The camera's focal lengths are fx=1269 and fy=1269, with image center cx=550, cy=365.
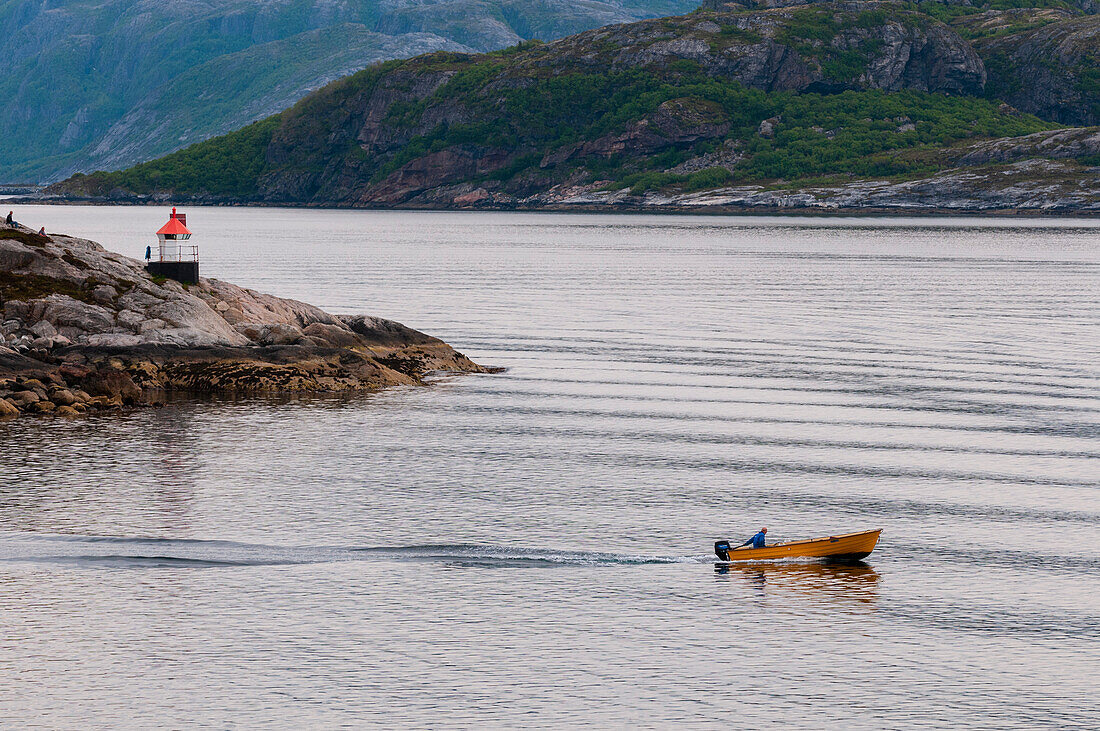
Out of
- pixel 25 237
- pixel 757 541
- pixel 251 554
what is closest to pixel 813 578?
pixel 757 541

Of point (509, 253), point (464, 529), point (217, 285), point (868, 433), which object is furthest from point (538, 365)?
point (509, 253)

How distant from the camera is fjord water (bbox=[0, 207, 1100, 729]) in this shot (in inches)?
1144

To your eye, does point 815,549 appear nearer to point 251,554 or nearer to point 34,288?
point 251,554

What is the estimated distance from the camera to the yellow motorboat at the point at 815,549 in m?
38.1

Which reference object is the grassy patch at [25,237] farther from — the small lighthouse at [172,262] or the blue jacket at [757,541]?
the blue jacket at [757,541]

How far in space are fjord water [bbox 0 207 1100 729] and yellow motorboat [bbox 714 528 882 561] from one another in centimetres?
49

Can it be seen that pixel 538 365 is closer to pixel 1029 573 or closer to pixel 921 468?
pixel 921 468

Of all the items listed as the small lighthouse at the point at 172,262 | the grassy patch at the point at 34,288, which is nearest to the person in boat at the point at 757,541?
the grassy patch at the point at 34,288

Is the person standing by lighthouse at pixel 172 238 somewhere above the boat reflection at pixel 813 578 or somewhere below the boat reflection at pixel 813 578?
above

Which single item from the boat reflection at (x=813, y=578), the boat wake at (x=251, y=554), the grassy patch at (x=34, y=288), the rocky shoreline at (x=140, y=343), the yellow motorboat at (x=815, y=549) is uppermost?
the grassy patch at (x=34, y=288)

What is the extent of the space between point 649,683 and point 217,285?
53854mm

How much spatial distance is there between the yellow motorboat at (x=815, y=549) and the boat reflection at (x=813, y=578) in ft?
0.98

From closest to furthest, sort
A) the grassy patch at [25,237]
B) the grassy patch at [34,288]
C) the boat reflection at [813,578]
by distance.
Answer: the boat reflection at [813,578], the grassy patch at [34,288], the grassy patch at [25,237]

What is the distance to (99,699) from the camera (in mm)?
28484
